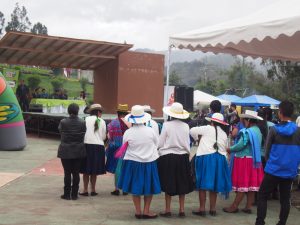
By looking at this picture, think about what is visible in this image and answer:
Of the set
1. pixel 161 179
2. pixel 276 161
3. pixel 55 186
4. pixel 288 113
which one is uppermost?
pixel 288 113

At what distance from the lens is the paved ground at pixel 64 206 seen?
21.5 feet

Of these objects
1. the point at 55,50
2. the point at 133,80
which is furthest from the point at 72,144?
the point at 133,80

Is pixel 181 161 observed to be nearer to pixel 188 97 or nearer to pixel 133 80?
pixel 188 97

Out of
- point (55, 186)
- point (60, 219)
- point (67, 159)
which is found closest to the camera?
point (60, 219)

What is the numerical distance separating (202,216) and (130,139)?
161 centimetres

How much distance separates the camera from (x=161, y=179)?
6.75 metres

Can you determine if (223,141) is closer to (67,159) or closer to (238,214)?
(238,214)

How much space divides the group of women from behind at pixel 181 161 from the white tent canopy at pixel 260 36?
1.29 metres

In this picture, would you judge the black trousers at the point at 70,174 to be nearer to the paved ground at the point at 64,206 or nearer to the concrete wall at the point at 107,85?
the paved ground at the point at 64,206

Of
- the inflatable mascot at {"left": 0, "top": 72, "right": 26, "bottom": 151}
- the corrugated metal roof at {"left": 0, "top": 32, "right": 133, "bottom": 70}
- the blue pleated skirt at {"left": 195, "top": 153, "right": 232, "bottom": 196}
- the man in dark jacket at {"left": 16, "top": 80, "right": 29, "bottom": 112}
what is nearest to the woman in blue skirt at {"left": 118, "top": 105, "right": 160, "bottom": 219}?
the blue pleated skirt at {"left": 195, "top": 153, "right": 232, "bottom": 196}

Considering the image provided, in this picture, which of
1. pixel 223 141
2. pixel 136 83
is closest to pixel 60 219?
pixel 223 141

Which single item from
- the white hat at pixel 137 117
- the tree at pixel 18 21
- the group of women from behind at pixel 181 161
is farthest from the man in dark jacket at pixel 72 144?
the tree at pixel 18 21

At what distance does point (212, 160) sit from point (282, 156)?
1308 mm

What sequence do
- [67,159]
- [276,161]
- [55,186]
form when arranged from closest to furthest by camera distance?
[276,161] < [67,159] < [55,186]
